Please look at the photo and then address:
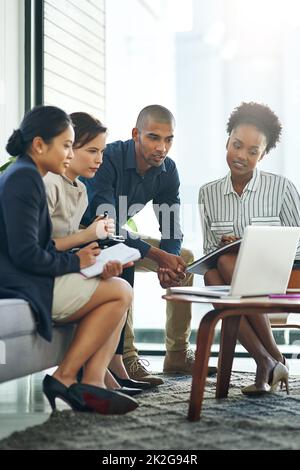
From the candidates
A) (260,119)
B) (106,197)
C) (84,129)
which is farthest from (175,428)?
(260,119)

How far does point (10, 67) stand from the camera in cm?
471

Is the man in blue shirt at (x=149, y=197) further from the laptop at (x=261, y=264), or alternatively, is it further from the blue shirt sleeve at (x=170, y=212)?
the laptop at (x=261, y=264)

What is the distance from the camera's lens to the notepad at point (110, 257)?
2678 millimetres

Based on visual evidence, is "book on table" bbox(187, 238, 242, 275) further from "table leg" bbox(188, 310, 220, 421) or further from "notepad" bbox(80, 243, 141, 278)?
"table leg" bbox(188, 310, 220, 421)

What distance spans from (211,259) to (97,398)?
798 mm

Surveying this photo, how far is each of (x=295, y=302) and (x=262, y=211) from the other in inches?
41.0

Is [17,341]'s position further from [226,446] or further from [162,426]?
[226,446]

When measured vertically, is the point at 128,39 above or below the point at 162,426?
above

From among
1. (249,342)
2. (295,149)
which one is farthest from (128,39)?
(249,342)

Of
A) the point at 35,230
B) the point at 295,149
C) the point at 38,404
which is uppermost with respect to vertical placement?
the point at 295,149

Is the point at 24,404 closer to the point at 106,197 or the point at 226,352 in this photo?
the point at 226,352

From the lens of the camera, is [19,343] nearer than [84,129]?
Yes

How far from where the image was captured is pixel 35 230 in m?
2.55

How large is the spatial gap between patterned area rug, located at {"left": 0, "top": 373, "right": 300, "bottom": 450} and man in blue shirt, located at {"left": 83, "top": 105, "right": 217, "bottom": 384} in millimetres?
623
